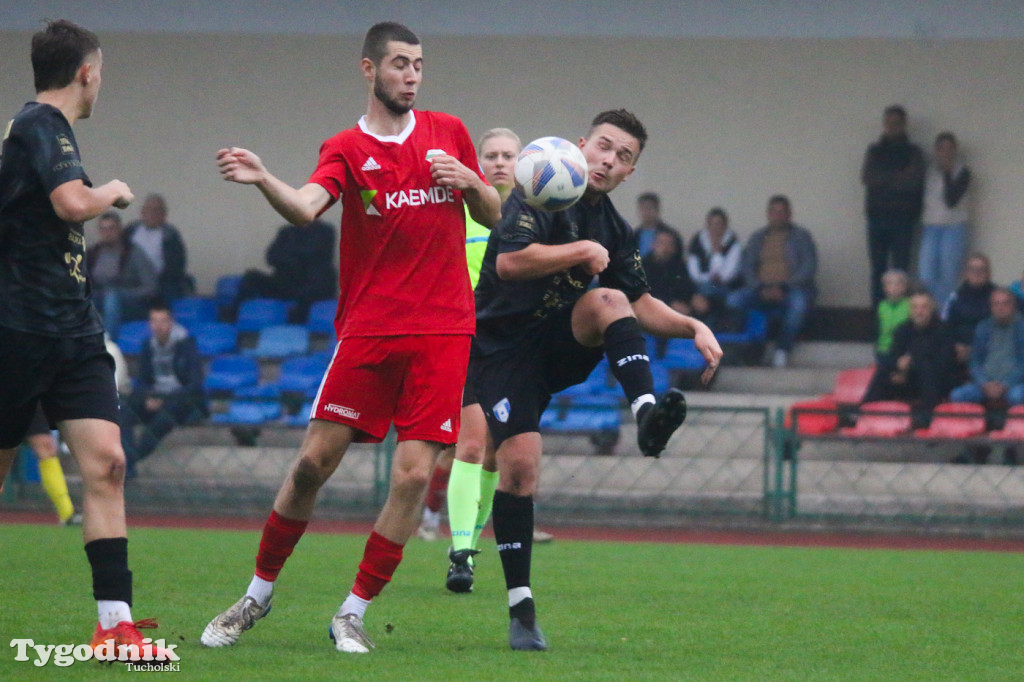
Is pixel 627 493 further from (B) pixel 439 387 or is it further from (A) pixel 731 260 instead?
(B) pixel 439 387

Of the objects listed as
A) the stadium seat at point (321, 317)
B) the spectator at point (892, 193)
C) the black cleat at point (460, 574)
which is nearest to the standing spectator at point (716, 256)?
the spectator at point (892, 193)

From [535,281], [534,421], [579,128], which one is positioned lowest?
[534,421]

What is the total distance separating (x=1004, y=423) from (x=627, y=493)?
3.42 metres

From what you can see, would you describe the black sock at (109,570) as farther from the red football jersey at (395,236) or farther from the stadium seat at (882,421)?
the stadium seat at (882,421)

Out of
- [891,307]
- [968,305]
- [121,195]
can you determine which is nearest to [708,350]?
[121,195]

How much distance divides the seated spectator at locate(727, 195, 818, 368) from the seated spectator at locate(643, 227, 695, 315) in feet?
1.92

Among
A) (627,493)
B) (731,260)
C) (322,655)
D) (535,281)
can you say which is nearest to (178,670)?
(322,655)

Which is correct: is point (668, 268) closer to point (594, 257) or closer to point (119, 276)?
point (119, 276)

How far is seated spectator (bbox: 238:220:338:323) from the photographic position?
16.0 metres

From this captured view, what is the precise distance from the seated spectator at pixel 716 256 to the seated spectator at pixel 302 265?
4.12 metres

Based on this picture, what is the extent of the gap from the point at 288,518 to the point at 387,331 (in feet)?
2.61

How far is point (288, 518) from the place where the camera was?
5191 millimetres

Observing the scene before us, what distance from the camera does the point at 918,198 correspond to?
48.6 feet

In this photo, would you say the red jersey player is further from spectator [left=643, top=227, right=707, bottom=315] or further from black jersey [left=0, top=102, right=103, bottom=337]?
spectator [left=643, top=227, right=707, bottom=315]
